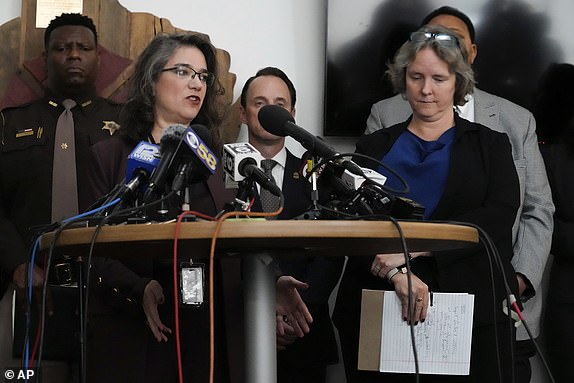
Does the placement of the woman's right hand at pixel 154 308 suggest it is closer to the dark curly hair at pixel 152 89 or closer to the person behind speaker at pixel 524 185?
the dark curly hair at pixel 152 89

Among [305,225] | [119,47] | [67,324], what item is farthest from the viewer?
[119,47]

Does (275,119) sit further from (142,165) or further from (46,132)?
(46,132)

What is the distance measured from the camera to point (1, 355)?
11.6 feet

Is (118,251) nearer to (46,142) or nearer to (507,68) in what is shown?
(46,142)

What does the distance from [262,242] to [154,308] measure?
76 centimetres

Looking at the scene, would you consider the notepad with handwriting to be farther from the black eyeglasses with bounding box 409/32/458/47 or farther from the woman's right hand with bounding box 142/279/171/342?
the black eyeglasses with bounding box 409/32/458/47

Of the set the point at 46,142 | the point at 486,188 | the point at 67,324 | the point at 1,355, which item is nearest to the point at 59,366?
the point at 67,324

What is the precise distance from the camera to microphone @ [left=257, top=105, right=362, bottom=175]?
1.83 metres

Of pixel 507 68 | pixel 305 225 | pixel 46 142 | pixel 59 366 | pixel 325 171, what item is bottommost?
pixel 59 366

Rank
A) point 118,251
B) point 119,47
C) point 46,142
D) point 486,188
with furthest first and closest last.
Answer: point 119,47
point 46,142
point 486,188
point 118,251

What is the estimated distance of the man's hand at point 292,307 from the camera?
7.06 feet

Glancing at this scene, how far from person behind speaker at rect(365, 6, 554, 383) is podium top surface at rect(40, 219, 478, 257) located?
1541 millimetres

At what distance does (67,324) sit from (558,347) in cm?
194

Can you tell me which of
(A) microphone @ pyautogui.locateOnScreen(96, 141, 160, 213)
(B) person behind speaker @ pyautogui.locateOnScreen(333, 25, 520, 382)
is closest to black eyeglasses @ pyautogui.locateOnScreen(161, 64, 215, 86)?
(B) person behind speaker @ pyautogui.locateOnScreen(333, 25, 520, 382)
